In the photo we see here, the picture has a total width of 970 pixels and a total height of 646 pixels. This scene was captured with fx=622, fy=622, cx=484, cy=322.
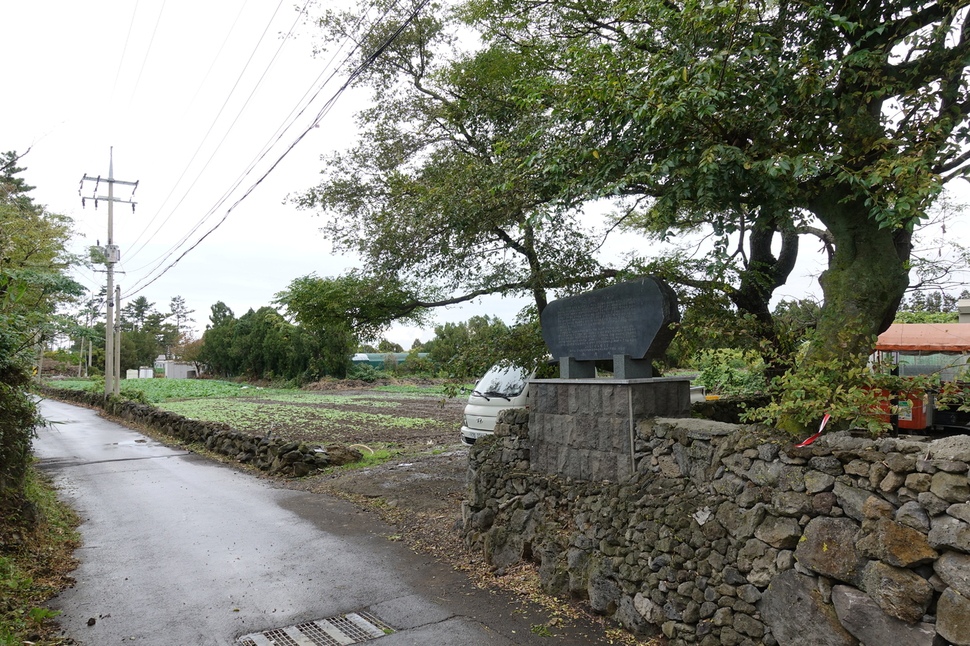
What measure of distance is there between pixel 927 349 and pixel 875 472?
7.09 metres

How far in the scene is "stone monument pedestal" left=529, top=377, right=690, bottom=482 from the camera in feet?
18.4

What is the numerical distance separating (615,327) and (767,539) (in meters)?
2.42

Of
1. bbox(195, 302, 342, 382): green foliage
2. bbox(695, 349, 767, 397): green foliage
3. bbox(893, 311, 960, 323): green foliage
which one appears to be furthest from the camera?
bbox(195, 302, 342, 382): green foliage

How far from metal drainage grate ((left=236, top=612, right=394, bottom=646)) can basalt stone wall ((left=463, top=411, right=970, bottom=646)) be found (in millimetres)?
1723

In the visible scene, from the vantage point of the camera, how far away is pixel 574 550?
19.0 feet

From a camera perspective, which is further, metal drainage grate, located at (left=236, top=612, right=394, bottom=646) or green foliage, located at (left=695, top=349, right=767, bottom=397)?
green foliage, located at (left=695, top=349, right=767, bottom=397)

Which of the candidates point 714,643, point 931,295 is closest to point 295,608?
point 714,643

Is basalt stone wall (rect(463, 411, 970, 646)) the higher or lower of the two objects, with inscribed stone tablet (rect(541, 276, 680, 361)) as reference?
lower

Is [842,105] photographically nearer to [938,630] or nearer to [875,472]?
[875,472]

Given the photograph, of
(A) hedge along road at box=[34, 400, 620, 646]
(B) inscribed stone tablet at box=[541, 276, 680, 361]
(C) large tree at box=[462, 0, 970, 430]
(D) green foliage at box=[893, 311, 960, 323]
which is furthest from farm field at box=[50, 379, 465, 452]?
(D) green foliage at box=[893, 311, 960, 323]

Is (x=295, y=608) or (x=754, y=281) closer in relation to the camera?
(x=295, y=608)

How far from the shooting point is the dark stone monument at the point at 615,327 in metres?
5.64

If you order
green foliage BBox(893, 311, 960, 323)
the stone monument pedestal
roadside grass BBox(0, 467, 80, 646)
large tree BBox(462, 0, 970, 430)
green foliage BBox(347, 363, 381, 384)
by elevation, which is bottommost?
roadside grass BBox(0, 467, 80, 646)

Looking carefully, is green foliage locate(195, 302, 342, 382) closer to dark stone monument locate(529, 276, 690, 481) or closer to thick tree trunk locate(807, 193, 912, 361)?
dark stone monument locate(529, 276, 690, 481)
